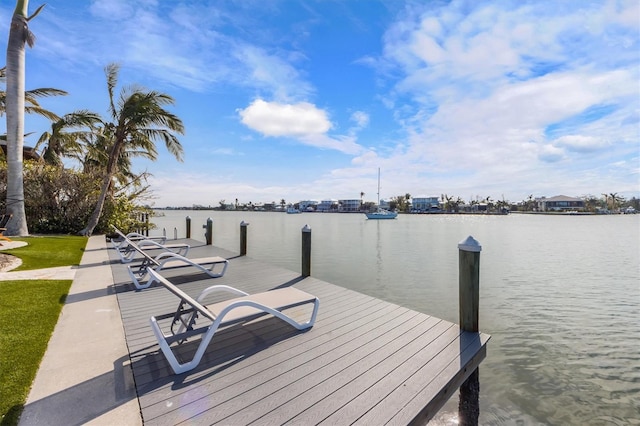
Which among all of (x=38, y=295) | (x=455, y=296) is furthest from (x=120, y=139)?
(x=455, y=296)

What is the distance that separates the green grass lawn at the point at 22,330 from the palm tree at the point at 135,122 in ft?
29.1

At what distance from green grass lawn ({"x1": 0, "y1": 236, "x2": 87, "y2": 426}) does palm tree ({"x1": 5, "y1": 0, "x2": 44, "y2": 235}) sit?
658 centimetres

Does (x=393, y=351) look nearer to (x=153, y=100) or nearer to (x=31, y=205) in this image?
(x=153, y=100)

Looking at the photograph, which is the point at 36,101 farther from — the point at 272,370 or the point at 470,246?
the point at 470,246

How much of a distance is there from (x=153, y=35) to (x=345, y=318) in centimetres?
1045

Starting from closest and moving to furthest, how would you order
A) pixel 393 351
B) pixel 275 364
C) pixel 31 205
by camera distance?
pixel 275 364
pixel 393 351
pixel 31 205


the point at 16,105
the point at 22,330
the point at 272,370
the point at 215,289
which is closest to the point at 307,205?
the point at 16,105

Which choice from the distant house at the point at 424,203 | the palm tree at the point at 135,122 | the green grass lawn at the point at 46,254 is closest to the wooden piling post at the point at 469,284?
the green grass lawn at the point at 46,254

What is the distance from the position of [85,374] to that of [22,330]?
167cm

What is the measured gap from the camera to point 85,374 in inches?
110

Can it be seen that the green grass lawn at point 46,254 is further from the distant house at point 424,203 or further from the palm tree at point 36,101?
the distant house at point 424,203

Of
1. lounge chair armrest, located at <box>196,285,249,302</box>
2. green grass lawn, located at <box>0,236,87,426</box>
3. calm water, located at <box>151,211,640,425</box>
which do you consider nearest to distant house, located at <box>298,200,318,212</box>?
calm water, located at <box>151,211,640,425</box>

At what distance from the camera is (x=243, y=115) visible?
1759cm

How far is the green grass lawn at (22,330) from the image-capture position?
2.46 metres
